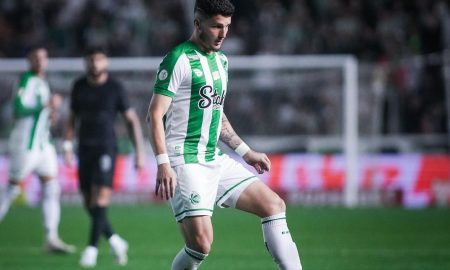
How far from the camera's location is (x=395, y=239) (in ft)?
42.6

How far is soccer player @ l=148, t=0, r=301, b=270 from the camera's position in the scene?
6980 mm

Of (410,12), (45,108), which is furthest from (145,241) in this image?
(410,12)

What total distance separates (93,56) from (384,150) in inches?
389

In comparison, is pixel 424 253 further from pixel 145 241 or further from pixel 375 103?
pixel 375 103

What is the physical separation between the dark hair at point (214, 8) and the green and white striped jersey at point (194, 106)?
310mm

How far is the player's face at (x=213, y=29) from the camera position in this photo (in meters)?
6.97

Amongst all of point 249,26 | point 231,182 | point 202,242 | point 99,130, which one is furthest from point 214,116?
point 249,26

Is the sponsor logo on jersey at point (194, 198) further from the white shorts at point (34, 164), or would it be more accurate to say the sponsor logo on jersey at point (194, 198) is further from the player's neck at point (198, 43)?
the white shorts at point (34, 164)

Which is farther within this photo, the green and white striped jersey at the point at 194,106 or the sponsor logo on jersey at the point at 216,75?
the sponsor logo on jersey at the point at 216,75

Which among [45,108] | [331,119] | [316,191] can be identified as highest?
[45,108]

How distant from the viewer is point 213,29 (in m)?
7.01

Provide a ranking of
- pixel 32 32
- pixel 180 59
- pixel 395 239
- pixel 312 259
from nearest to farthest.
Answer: pixel 180 59 → pixel 312 259 → pixel 395 239 → pixel 32 32

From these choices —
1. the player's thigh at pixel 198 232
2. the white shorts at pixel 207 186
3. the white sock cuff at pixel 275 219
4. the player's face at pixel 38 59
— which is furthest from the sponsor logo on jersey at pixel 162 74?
the player's face at pixel 38 59

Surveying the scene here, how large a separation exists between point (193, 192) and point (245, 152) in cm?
80
